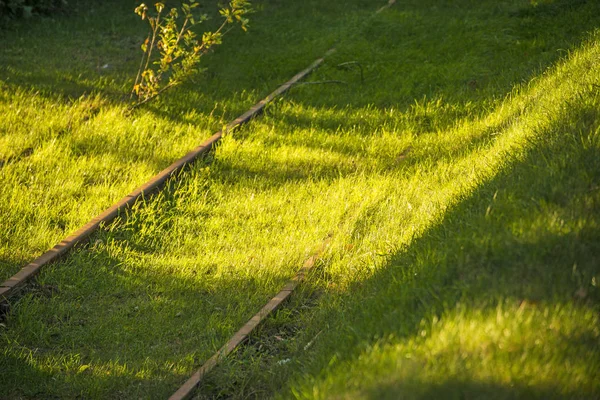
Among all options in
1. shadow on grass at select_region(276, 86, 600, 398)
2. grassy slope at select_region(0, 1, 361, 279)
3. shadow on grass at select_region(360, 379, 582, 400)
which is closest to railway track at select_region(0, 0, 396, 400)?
grassy slope at select_region(0, 1, 361, 279)

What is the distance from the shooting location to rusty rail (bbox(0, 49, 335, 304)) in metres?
5.01

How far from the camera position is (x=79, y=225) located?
19.4 feet

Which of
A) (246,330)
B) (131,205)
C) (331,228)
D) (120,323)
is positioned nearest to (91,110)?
(131,205)

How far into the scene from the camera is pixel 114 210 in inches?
238

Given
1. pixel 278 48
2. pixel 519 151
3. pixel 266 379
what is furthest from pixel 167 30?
pixel 266 379

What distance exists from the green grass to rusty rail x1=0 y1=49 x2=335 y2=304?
0.11 meters

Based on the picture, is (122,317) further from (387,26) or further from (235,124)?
(387,26)

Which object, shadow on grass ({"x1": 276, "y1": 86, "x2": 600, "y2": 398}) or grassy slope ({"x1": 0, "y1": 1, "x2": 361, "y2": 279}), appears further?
grassy slope ({"x1": 0, "y1": 1, "x2": 361, "y2": 279})

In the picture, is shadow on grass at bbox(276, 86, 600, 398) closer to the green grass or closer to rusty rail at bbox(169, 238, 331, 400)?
the green grass

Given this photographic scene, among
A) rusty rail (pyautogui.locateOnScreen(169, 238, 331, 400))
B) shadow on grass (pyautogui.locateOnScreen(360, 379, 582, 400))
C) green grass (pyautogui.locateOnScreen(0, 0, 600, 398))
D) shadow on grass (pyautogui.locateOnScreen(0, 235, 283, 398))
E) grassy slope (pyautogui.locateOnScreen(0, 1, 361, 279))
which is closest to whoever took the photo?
shadow on grass (pyautogui.locateOnScreen(360, 379, 582, 400))

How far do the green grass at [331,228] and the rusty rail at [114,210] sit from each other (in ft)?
0.35

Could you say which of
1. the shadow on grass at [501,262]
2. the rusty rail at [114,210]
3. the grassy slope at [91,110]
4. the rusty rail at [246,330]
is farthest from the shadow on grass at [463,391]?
the grassy slope at [91,110]

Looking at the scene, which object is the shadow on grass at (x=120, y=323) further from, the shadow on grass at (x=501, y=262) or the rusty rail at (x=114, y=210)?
the shadow on grass at (x=501, y=262)

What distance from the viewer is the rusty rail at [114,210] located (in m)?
5.01
